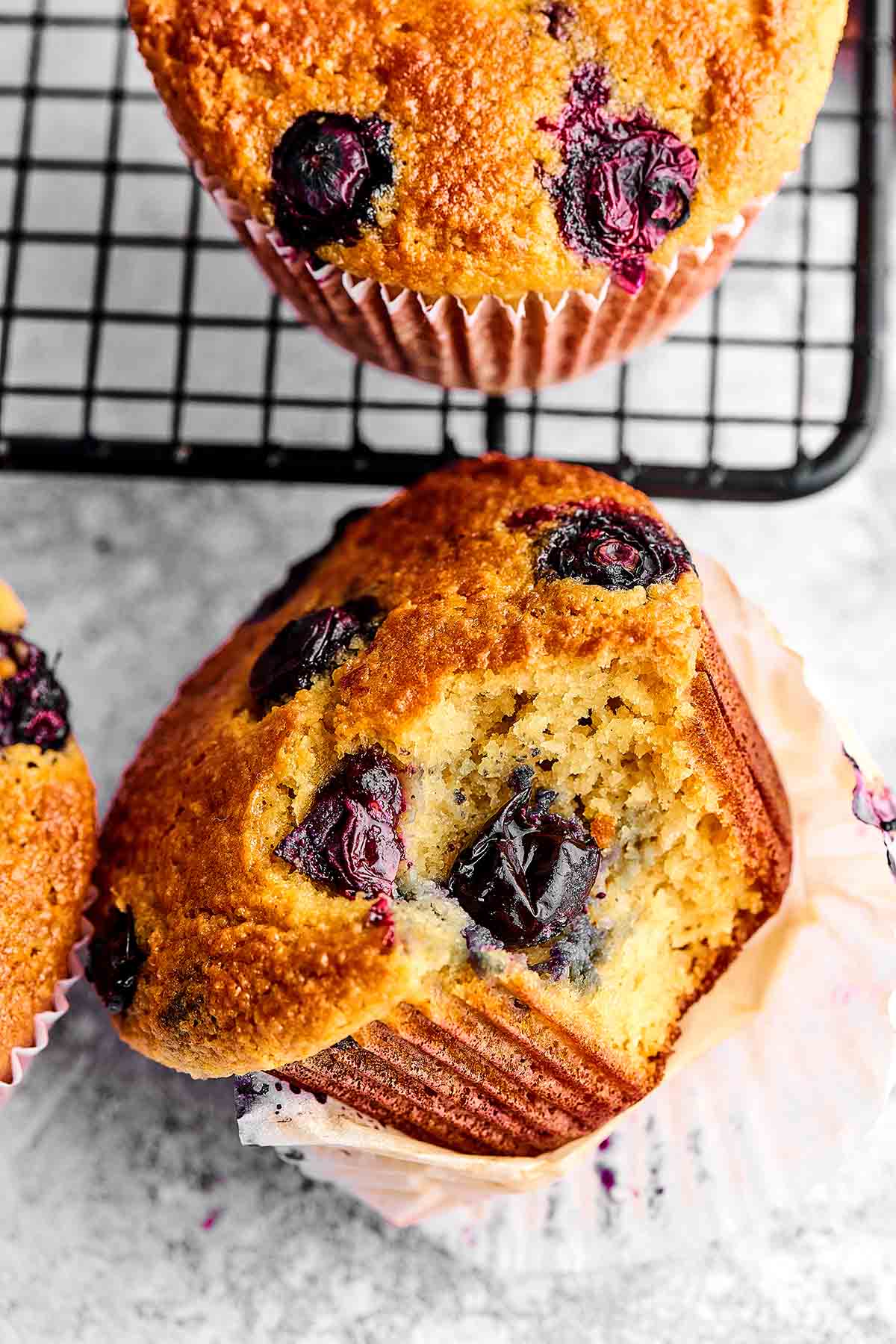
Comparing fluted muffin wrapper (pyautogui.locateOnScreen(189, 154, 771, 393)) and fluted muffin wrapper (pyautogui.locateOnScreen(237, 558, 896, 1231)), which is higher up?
fluted muffin wrapper (pyautogui.locateOnScreen(189, 154, 771, 393))

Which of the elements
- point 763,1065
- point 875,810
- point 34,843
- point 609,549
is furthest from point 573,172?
point 763,1065

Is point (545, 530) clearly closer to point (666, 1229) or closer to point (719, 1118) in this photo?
point (719, 1118)

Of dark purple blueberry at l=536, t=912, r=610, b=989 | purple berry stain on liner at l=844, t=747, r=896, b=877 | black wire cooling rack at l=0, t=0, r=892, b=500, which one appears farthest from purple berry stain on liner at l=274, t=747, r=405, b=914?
black wire cooling rack at l=0, t=0, r=892, b=500

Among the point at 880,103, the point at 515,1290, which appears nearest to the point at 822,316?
the point at 880,103

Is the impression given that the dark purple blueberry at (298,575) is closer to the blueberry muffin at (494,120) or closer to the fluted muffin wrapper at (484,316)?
the fluted muffin wrapper at (484,316)

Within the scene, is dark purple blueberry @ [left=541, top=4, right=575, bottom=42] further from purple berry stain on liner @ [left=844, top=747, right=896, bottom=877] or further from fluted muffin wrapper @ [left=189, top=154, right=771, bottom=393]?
purple berry stain on liner @ [left=844, top=747, right=896, bottom=877]

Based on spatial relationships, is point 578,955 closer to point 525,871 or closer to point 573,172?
point 525,871

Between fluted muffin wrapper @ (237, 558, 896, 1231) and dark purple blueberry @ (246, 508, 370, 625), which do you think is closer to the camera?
fluted muffin wrapper @ (237, 558, 896, 1231)
